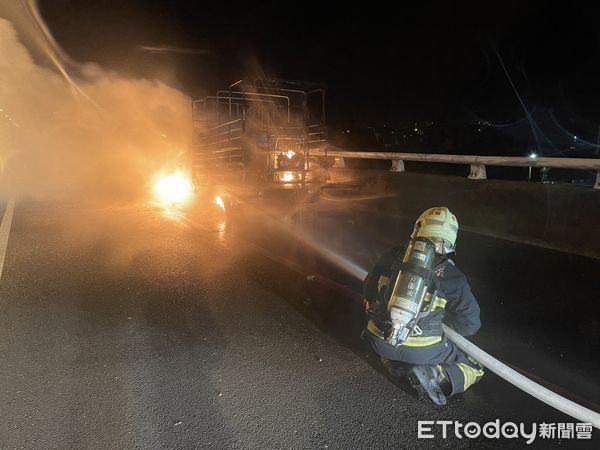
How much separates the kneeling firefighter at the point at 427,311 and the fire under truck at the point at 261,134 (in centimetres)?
649

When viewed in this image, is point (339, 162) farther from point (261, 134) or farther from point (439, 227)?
point (439, 227)

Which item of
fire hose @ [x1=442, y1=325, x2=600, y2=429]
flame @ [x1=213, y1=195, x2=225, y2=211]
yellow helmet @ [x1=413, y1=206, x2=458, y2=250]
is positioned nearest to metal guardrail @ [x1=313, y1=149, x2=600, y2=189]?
flame @ [x1=213, y1=195, x2=225, y2=211]

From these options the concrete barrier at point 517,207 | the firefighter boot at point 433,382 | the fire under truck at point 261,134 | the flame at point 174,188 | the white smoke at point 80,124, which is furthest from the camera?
the white smoke at point 80,124

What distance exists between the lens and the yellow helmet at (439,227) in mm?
2926

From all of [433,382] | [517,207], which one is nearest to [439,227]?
[433,382]

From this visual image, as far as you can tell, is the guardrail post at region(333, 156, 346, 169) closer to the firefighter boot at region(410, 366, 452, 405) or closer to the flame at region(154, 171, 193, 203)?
the flame at region(154, 171, 193, 203)

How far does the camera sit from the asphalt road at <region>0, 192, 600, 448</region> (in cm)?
263

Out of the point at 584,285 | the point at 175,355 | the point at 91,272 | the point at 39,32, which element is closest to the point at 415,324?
the point at 175,355

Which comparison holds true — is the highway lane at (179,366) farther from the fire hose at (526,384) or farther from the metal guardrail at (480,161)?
the metal guardrail at (480,161)

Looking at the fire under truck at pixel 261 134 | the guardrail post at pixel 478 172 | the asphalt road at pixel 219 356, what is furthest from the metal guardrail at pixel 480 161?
the asphalt road at pixel 219 356

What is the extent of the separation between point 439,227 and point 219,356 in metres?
1.95

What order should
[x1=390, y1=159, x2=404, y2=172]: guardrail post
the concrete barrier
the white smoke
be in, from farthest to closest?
the white smoke < [x1=390, y1=159, x2=404, y2=172]: guardrail post < the concrete barrier

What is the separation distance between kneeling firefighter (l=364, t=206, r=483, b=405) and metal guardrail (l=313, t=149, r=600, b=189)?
4.11 m

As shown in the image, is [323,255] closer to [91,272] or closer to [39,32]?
[91,272]
